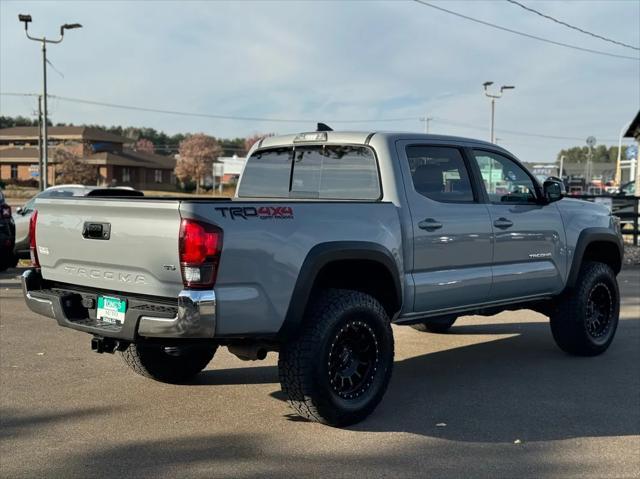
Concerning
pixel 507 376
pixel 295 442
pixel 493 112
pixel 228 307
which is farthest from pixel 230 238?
pixel 493 112

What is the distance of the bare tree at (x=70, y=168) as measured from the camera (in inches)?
2653

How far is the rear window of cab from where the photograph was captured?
550 centimetres

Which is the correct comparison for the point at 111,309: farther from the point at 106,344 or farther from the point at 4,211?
the point at 4,211

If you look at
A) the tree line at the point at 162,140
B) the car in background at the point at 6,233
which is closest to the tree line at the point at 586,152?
the tree line at the point at 162,140

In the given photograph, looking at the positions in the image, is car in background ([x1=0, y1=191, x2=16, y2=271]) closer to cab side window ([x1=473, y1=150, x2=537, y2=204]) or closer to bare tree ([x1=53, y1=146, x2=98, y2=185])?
cab side window ([x1=473, y1=150, x2=537, y2=204])

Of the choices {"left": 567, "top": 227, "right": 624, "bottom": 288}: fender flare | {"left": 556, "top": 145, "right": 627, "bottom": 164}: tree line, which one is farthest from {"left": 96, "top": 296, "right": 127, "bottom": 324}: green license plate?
{"left": 556, "top": 145, "right": 627, "bottom": 164}: tree line

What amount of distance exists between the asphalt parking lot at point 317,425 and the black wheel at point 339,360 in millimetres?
171

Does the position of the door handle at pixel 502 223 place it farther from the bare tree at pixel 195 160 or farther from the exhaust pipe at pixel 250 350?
the bare tree at pixel 195 160

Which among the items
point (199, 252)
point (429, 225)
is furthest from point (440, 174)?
A: point (199, 252)

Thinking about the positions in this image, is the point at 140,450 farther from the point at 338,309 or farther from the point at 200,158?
the point at 200,158

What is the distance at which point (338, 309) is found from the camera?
477cm

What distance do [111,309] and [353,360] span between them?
165cm

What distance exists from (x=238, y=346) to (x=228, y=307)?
54 centimetres

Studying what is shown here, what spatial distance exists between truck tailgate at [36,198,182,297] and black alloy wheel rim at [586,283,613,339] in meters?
4.58
